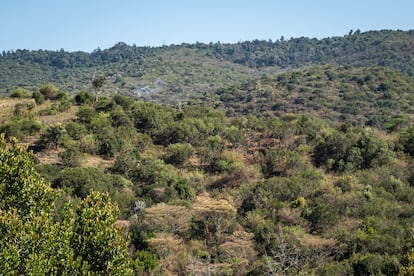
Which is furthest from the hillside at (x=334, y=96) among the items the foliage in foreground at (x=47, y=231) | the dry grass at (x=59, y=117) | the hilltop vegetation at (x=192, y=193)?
the foliage in foreground at (x=47, y=231)

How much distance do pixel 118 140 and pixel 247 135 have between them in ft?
42.2

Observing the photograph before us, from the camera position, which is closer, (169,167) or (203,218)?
(203,218)

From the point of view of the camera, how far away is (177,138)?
→ 44125 millimetres

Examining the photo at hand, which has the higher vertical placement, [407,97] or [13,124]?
[13,124]

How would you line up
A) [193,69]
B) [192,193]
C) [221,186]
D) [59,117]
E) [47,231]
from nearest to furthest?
[47,231]
[192,193]
[221,186]
[59,117]
[193,69]

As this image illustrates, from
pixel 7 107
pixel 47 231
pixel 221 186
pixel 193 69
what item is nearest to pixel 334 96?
pixel 221 186

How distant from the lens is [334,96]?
9575cm

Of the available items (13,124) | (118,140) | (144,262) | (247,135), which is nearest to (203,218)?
(144,262)

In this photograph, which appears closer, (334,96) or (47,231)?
(47,231)

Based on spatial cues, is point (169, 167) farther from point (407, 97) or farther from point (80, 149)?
point (407, 97)

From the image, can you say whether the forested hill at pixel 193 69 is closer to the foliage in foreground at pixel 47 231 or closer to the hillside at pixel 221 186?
the hillside at pixel 221 186

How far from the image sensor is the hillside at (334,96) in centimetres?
8556

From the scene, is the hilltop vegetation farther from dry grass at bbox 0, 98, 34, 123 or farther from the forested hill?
the forested hill

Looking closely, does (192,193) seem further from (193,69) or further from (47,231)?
(193,69)
